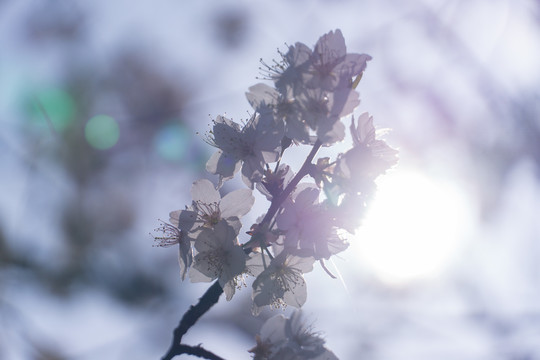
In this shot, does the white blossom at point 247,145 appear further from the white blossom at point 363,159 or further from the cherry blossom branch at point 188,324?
the cherry blossom branch at point 188,324

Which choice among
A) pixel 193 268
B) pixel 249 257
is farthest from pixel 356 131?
pixel 193 268

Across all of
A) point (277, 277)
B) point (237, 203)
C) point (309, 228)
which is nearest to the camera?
point (309, 228)

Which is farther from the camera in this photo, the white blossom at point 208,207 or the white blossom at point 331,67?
the white blossom at point 208,207

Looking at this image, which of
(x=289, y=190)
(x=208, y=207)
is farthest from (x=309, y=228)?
(x=208, y=207)

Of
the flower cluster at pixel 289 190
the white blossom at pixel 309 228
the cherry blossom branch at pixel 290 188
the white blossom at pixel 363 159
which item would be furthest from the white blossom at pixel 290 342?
the white blossom at pixel 363 159

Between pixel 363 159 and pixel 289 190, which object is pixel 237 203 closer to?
pixel 289 190

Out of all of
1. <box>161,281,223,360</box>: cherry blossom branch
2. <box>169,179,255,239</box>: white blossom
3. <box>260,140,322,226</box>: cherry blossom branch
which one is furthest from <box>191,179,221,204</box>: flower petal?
<box>161,281,223,360</box>: cherry blossom branch

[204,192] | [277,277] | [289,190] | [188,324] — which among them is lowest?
[188,324]

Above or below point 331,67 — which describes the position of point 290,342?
below

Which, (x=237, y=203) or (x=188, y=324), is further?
(x=237, y=203)
